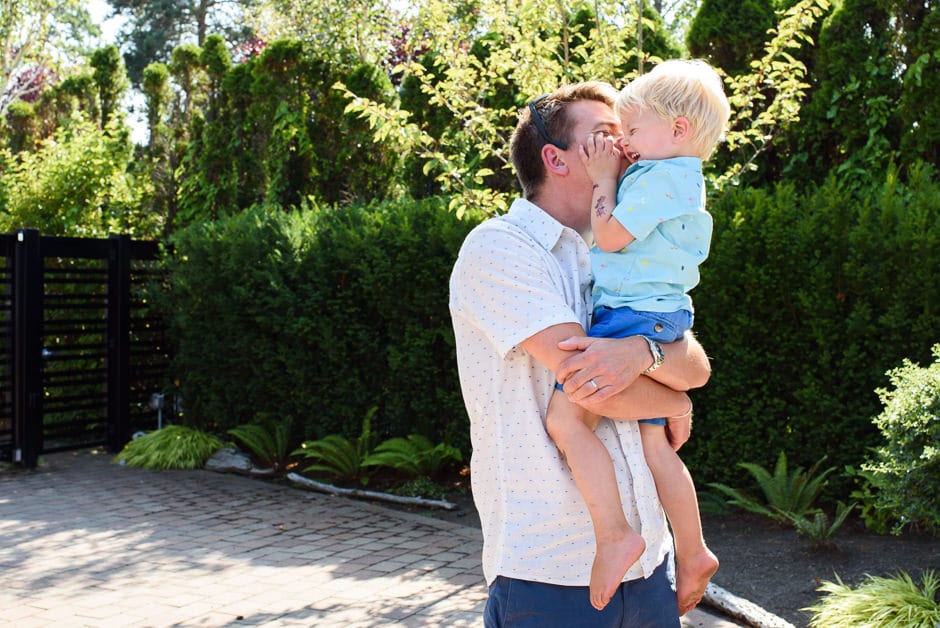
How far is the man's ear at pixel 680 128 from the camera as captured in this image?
2.37 meters

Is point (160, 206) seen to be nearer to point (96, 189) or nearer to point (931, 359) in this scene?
point (96, 189)

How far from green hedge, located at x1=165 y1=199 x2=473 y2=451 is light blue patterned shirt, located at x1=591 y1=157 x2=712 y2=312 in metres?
5.18

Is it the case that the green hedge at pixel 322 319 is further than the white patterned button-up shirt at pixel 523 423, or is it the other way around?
the green hedge at pixel 322 319

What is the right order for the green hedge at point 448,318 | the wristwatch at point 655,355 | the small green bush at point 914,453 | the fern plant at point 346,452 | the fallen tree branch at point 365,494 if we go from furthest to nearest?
the fern plant at point 346,452 → the fallen tree branch at point 365,494 → the green hedge at point 448,318 → the small green bush at point 914,453 → the wristwatch at point 655,355

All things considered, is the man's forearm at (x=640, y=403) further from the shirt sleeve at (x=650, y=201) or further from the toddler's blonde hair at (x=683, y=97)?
the toddler's blonde hair at (x=683, y=97)

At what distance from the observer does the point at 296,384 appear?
29.0 feet

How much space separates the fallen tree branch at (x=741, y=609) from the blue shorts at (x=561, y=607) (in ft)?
8.91

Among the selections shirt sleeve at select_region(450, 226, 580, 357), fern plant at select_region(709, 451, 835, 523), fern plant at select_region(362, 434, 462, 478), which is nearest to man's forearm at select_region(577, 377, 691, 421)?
shirt sleeve at select_region(450, 226, 580, 357)

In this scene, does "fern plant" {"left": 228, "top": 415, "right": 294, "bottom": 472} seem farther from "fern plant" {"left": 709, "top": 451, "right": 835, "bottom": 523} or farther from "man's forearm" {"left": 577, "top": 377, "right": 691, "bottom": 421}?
"man's forearm" {"left": 577, "top": 377, "right": 691, "bottom": 421}

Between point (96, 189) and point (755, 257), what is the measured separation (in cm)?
869

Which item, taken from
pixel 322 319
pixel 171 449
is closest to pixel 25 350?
pixel 171 449

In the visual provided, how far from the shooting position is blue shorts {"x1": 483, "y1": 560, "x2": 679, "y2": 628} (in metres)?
2.07

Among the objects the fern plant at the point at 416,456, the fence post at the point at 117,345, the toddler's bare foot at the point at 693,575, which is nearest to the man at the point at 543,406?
the toddler's bare foot at the point at 693,575

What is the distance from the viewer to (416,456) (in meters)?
7.82
